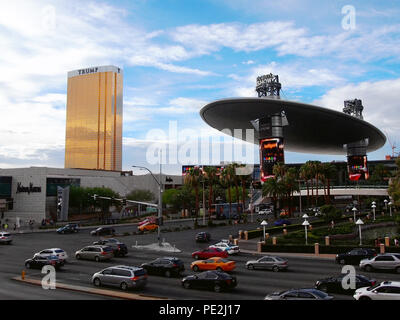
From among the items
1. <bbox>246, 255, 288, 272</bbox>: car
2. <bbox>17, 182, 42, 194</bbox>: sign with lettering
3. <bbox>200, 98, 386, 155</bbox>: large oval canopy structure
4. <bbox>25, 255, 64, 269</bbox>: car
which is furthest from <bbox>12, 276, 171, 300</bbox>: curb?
<bbox>200, 98, 386, 155</bbox>: large oval canopy structure

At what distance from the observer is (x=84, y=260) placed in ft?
114

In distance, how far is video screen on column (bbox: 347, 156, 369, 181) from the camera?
144m

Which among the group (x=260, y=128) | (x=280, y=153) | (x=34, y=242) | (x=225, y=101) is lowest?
(x=34, y=242)

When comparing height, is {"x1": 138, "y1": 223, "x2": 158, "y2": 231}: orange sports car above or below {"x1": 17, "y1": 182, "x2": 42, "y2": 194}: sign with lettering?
below

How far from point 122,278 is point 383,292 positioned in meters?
14.3

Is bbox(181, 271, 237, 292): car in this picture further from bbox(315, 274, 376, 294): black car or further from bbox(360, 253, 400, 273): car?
bbox(360, 253, 400, 273): car

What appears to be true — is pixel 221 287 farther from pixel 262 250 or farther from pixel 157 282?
pixel 262 250

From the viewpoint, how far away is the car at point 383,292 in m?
17.6

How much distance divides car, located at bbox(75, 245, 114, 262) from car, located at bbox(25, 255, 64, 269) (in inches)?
166

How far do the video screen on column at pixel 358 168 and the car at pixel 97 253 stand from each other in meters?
131

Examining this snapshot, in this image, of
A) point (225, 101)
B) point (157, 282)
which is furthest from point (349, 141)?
point (157, 282)

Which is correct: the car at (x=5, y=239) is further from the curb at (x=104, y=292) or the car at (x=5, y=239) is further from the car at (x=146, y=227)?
the curb at (x=104, y=292)

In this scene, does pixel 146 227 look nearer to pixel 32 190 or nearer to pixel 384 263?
pixel 32 190
